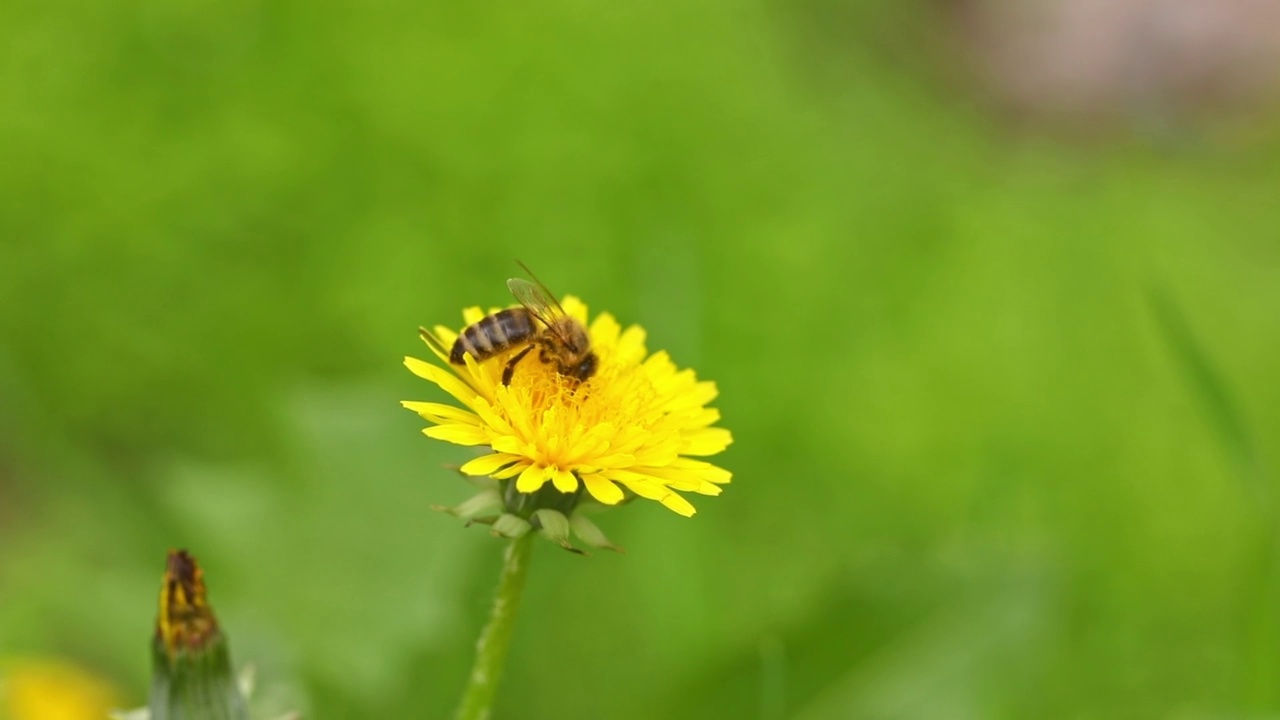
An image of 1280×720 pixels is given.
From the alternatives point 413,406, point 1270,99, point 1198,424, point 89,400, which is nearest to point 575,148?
point 89,400

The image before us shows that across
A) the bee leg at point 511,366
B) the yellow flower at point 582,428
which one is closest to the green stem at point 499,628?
the yellow flower at point 582,428

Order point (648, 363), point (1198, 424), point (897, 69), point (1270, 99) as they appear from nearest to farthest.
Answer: point (648, 363) → point (1198, 424) → point (897, 69) → point (1270, 99)

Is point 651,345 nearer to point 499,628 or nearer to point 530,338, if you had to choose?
point 530,338

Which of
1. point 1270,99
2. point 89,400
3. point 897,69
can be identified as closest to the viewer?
point 89,400

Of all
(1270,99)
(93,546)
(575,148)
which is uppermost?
(1270,99)

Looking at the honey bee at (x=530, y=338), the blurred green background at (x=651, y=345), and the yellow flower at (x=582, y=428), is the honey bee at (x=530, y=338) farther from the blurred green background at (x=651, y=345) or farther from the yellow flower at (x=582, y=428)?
the blurred green background at (x=651, y=345)

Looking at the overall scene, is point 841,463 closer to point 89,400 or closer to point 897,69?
point 89,400
